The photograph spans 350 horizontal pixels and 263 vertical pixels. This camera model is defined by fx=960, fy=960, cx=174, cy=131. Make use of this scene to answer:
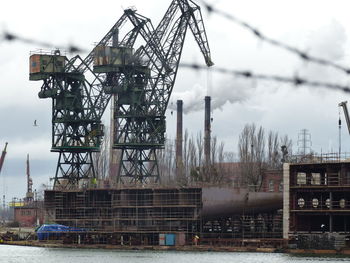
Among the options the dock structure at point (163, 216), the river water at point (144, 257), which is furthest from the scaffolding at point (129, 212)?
the river water at point (144, 257)

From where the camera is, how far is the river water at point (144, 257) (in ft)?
275

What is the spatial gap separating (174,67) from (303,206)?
3604cm

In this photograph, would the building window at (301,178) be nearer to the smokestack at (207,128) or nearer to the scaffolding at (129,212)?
the scaffolding at (129,212)

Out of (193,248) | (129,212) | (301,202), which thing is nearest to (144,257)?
(193,248)

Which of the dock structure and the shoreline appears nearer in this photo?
the shoreline

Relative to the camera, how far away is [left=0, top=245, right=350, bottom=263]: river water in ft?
275

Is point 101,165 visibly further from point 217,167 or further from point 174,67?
point 174,67

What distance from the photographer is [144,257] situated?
90938mm

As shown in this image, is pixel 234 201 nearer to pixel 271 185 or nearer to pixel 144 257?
pixel 271 185

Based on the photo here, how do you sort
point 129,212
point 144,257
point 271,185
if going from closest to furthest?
point 144,257, point 129,212, point 271,185

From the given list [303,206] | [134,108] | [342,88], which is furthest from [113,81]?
[342,88]

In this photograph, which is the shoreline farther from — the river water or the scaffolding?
the scaffolding

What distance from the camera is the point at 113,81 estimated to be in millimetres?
127000

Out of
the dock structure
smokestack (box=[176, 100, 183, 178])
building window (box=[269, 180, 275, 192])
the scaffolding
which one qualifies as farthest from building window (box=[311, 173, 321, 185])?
smokestack (box=[176, 100, 183, 178])
